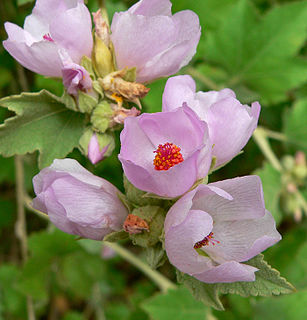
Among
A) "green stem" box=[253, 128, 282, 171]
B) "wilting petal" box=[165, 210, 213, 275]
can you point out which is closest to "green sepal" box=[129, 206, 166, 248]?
"wilting petal" box=[165, 210, 213, 275]

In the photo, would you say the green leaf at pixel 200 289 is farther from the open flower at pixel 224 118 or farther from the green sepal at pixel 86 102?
the green sepal at pixel 86 102

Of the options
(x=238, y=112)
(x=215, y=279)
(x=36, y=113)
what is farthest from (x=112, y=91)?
(x=215, y=279)

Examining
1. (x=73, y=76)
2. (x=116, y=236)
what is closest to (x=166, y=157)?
(x=116, y=236)

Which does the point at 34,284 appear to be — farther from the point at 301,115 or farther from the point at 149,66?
the point at 301,115

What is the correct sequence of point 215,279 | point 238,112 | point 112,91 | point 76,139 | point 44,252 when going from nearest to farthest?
point 215,279
point 238,112
point 112,91
point 76,139
point 44,252

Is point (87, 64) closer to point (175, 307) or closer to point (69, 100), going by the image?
point (69, 100)
